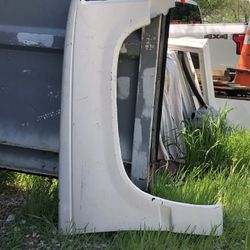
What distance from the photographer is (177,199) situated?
A: 3172mm

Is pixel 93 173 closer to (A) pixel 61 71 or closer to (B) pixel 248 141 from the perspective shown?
(A) pixel 61 71

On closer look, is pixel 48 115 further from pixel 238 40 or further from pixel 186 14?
pixel 186 14

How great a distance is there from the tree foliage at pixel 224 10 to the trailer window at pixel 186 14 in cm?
1493

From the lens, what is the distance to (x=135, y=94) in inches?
118

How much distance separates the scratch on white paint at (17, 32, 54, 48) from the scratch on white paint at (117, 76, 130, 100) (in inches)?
16.3

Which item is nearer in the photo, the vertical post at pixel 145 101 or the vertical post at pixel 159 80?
the vertical post at pixel 145 101

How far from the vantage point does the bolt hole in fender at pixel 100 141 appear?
277 cm

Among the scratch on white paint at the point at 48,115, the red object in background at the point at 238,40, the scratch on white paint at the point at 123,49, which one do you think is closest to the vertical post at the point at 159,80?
the scratch on white paint at the point at 123,49

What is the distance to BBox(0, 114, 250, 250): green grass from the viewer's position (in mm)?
2910

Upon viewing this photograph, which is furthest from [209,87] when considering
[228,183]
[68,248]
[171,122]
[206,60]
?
[68,248]

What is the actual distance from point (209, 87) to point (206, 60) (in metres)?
0.28

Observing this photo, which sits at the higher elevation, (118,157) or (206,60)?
(206,60)

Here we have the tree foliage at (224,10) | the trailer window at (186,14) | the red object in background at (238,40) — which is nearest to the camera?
the red object in background at (238,40)

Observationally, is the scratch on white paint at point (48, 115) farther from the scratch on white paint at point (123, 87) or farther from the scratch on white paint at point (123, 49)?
the scratch on white paint at point (123, 49)
